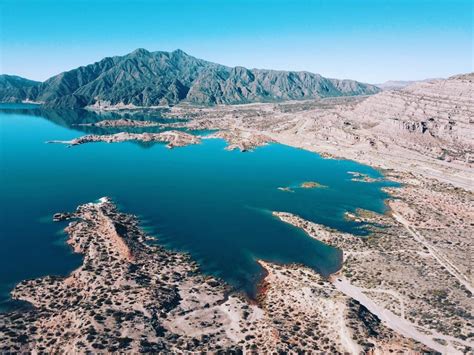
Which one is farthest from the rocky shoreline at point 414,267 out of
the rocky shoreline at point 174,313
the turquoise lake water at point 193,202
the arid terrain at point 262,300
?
the rocky shoreline at point 174,313

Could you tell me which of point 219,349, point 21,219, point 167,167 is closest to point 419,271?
point 219,349

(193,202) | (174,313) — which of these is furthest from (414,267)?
(193,202)

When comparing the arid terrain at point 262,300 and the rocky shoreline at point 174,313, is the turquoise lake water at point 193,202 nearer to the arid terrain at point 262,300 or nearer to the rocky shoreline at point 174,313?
the arid terrain at point 262,300

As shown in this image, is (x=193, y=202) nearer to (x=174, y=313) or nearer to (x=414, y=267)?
(x=174, y=313)

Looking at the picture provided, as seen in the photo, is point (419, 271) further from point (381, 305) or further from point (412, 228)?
point (412, 228)

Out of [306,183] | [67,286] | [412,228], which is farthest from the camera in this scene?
[306,183]

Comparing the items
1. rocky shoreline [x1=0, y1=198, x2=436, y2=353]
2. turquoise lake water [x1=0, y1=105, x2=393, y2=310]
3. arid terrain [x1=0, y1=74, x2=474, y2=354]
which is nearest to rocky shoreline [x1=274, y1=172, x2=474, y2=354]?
arid terrain [x1=0, y1=74, x2=474, y2=354]
